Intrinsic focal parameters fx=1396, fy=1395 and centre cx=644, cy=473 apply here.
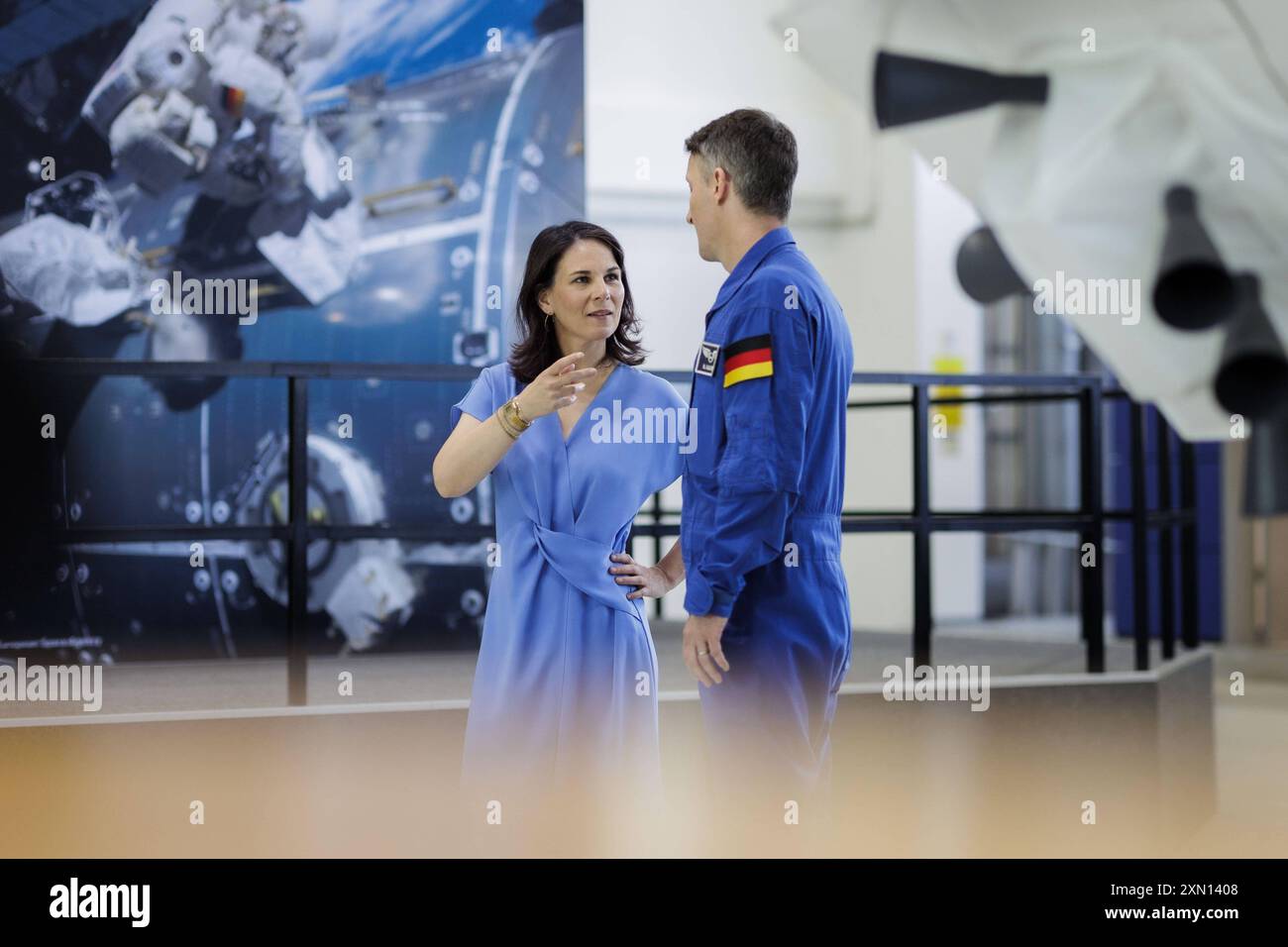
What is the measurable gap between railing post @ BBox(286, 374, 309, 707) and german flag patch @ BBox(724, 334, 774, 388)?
1.44 meters

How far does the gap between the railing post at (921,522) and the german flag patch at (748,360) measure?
1785mm

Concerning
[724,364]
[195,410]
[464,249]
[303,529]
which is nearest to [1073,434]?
[464,249]

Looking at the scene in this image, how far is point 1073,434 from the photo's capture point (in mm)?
8859

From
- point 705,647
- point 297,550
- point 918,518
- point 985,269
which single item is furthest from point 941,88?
point 705,647

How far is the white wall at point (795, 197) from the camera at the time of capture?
21.6 feet

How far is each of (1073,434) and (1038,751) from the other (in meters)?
5.67

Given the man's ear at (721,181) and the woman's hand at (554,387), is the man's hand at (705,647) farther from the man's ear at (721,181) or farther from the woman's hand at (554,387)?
the man's ear at (721,181)

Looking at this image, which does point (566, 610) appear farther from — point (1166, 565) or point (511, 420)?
point (1166, 565)

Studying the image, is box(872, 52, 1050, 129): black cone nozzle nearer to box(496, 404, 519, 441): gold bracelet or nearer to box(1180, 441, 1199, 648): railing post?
box(1180, 441, 1199, 648): railing post

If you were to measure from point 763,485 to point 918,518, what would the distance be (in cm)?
187

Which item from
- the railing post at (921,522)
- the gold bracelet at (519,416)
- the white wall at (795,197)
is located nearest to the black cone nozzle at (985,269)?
the white wall at (795,197)

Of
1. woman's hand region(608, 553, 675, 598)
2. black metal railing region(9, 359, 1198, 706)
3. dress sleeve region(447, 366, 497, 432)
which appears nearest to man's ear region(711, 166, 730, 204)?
dress sleeve region(447, 366, 497, 432)

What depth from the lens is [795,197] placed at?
7.05 m
